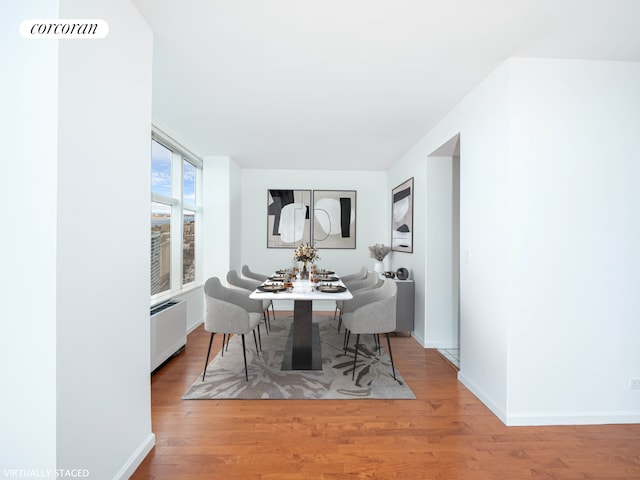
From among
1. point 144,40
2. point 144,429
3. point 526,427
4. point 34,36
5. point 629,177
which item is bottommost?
point 526,427

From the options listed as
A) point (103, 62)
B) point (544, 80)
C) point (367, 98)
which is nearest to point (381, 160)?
point (367, 98)

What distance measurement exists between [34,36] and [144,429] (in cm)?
215

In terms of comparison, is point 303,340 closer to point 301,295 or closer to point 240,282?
point 301,295

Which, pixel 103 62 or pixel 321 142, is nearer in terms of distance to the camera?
pixel 103 62

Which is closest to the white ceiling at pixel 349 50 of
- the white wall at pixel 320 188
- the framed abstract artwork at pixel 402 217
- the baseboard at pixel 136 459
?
the framed abstract artwork at pixel 402 217

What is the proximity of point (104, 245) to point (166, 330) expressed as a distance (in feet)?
7.04

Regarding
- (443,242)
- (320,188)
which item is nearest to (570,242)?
(443,242)

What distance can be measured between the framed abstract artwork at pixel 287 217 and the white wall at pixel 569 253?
4111 mm

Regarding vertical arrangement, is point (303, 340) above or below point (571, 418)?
above

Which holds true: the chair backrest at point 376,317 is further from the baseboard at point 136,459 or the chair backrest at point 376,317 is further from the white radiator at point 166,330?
the white radiator at point 166,330

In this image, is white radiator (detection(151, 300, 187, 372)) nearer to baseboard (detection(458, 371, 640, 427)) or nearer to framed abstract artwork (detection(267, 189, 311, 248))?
framed abstract artwork (detection(267, 189, 311, 248))

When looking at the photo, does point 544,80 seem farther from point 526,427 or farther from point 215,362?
point 215,362

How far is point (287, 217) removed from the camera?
240 inches

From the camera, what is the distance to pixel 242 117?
3.50m
